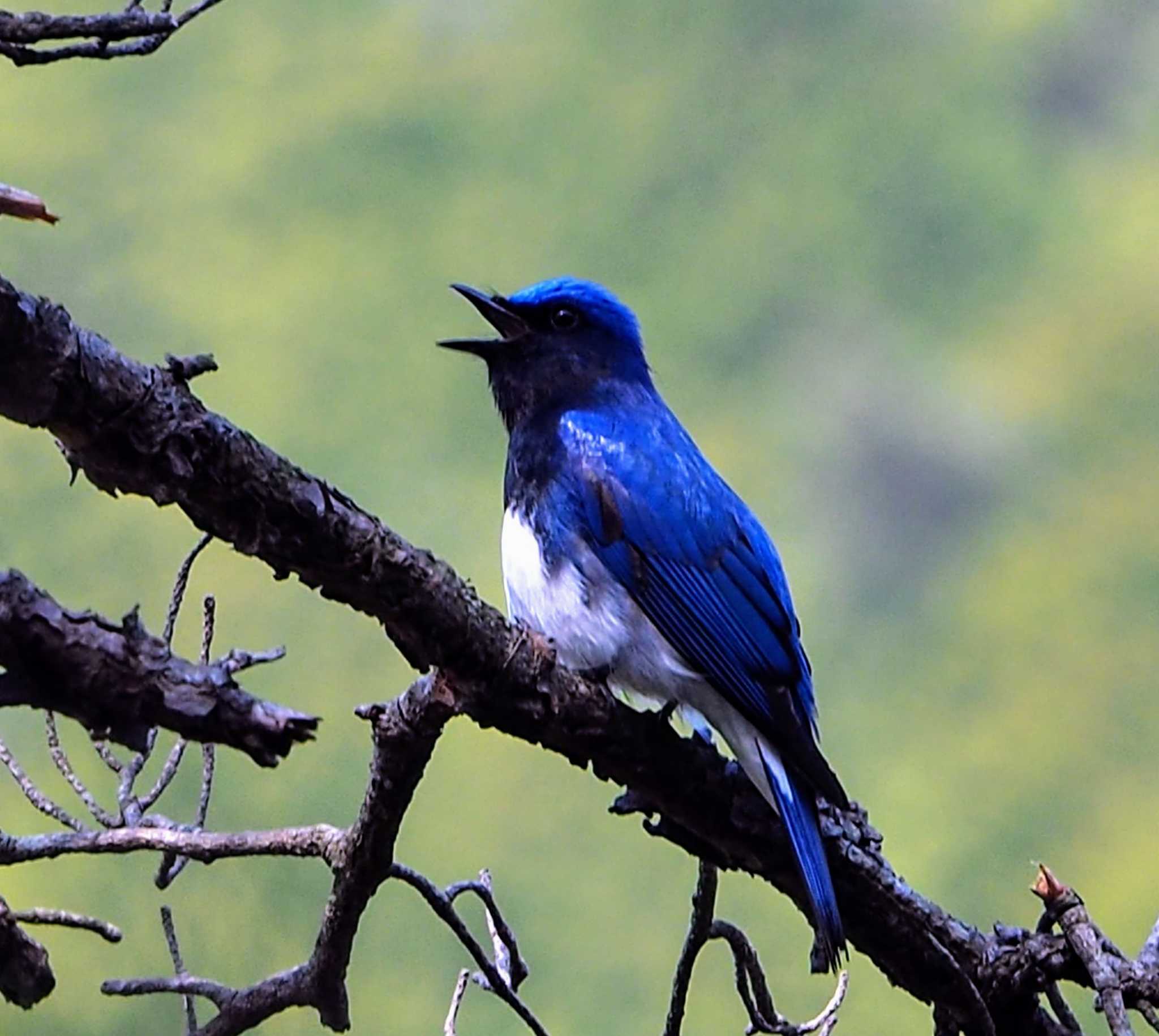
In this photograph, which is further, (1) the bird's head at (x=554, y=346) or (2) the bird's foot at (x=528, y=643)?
(1) the bird's head at (x=554, y=346)

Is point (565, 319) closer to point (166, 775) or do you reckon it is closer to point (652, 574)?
point (652, 574)

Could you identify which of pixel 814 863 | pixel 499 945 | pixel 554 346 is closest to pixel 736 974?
pixel 814 863

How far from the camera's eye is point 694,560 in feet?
10.5

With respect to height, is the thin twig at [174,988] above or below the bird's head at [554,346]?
below

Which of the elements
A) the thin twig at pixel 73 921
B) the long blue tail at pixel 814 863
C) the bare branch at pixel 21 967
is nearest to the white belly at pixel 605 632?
the long blue tail at pixel 814 863

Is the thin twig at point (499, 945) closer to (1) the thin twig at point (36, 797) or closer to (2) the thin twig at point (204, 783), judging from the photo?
(2) the thin twig at point (204, 783)

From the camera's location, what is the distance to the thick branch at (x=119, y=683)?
4.84ft

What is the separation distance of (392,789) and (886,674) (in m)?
3.23

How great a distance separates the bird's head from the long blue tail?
118cm

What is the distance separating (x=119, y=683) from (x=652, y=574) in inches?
68.9

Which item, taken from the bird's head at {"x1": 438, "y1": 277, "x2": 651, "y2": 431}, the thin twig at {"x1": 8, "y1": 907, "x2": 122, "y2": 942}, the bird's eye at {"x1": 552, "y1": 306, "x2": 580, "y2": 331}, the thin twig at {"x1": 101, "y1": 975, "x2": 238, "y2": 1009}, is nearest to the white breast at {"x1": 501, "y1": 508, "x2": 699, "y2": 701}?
the bird's head at {"x1": 438, "y1": 277, "x2": 651, "y2": 431}

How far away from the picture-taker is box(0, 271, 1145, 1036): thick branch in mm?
1736

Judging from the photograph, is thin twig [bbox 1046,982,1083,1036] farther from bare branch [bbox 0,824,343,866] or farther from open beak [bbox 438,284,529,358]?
open beak [bbox 438,284,529,358]

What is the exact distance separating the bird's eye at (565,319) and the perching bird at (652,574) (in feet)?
0.78
